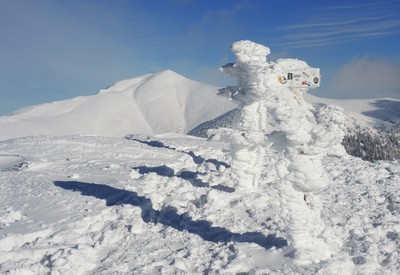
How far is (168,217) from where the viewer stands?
11227 millimetres

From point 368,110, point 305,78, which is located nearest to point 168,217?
point 305,78

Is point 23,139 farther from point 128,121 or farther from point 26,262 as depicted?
point 128,121

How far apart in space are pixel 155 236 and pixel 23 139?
17.1 m

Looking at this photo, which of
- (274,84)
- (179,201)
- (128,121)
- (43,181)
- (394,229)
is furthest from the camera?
(128,121)

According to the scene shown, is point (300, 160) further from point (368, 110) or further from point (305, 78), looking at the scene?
point (368, 110)

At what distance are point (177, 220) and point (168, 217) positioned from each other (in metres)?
0.35

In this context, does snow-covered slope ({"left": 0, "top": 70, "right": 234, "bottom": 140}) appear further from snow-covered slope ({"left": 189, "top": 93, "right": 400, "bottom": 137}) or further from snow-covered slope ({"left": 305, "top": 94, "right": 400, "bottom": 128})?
snow-covered slope ({"left": 305, "top": 94, "right": 400, "bottom": 128})

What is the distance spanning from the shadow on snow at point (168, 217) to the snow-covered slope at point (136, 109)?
5748 centimetres

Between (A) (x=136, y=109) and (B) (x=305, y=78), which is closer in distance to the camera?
(B) (x=305, y=78)

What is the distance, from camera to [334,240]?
28.6ft

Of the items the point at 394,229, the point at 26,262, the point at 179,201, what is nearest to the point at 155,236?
the point at 179,201

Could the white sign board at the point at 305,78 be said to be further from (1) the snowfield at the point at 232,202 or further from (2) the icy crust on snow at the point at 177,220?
(2) the icy crust on snow at the point at 177,220

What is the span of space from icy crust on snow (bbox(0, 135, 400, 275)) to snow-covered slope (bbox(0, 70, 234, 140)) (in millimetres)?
57098

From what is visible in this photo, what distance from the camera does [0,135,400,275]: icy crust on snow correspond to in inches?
337
